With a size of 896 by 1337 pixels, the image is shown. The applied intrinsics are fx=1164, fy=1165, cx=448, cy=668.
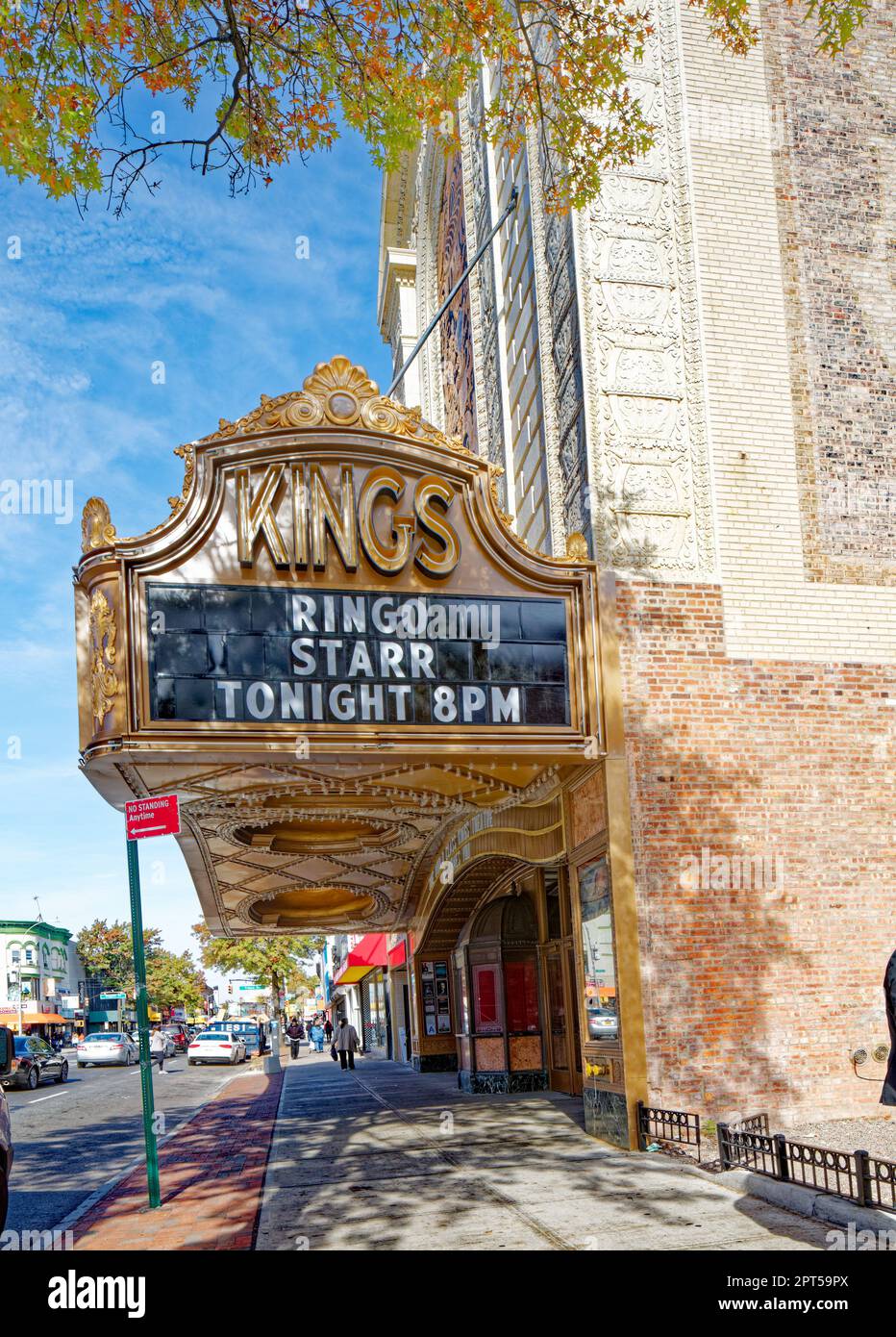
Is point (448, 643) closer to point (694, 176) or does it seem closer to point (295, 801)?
point (295, 801)

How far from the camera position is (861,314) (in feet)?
49.1

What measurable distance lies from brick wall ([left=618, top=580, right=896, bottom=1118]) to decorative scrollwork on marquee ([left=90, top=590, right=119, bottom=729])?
18.4ft

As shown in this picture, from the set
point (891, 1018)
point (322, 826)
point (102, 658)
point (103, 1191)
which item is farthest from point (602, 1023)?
point (322, 826)

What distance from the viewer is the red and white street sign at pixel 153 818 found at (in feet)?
32.5

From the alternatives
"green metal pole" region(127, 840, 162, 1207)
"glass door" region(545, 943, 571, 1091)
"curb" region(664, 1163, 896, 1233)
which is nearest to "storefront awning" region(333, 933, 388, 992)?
"glass door" region(545, 943, 571, 1091)

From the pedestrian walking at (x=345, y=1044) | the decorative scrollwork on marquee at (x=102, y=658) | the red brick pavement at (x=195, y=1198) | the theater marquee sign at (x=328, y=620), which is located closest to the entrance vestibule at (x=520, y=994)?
the red brick pavement at (x=195, y=1198)

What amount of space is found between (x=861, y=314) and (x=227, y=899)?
59.2 feet

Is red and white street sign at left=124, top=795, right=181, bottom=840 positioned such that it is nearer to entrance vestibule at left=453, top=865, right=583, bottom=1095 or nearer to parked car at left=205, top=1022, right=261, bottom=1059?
entrance vestibule at left=453, top=865, right=583, bottom=1095

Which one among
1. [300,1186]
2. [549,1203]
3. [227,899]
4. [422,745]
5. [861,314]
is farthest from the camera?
[227,899]

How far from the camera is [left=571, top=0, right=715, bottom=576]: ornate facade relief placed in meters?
13.8

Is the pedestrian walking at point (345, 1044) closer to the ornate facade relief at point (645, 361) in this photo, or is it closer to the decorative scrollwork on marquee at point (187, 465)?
the ornate facade relief at point (645, 361)

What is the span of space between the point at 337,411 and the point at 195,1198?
8016 millimetres

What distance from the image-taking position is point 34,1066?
32438 millimetres
